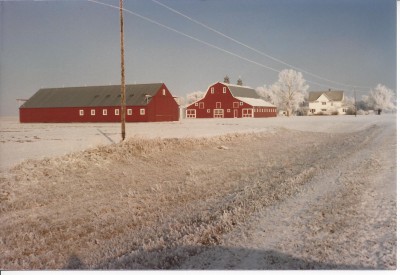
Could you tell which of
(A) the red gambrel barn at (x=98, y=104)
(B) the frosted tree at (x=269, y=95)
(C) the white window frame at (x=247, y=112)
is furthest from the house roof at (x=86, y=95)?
(C) the white window frame at (x=247, y=112)

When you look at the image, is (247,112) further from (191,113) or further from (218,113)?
(191,113)

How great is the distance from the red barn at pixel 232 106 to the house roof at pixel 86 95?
8.56 feet

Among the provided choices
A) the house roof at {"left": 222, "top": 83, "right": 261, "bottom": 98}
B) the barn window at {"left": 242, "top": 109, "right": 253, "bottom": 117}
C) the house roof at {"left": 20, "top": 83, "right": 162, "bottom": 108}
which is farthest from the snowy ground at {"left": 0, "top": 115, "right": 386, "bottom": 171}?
the house roof at {"left": 222, "top": 83, "right": 261, "bottom": 98}

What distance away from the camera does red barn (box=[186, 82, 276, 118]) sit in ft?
43.2

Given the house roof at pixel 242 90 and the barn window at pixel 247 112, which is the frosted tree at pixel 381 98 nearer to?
the house roof at pixel 242 90

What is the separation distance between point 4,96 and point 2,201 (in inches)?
89.1

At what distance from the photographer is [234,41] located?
25.5 feet

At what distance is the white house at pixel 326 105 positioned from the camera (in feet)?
37.0

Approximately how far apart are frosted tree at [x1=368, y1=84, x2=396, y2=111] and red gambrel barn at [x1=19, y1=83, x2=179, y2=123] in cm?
486

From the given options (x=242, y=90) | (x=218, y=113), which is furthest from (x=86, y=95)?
(x=218, y=113)

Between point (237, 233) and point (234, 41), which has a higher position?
point (234, 41)

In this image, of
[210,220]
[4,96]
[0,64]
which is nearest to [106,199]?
[210,220]

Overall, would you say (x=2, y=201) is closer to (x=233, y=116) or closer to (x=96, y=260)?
(x=96, y=260)

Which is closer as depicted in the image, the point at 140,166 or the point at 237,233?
the point at 237,233
